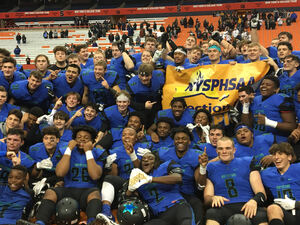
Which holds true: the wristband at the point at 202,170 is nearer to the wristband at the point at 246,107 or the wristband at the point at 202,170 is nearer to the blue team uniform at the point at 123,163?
the blue team uniform at the point at 123,163

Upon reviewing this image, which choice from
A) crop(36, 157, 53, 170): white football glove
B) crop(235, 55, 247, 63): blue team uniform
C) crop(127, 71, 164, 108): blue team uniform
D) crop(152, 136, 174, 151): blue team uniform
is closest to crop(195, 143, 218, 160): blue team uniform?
crop(152, 136, 174, 151): blue team uniform

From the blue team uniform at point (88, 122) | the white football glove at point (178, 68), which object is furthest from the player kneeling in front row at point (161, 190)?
the white football glove at point (178, 68)

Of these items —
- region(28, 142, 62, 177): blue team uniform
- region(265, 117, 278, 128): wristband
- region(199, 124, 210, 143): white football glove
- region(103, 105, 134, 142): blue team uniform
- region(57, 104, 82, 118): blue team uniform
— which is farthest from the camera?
region(57, 104, 82, 118): blue team uniform

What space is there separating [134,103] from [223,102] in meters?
1.45

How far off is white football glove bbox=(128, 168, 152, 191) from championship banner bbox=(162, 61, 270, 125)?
2225mm

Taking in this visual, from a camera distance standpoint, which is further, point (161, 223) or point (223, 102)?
point (223, 102)

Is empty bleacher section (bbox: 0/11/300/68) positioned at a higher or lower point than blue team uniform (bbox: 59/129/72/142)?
higher

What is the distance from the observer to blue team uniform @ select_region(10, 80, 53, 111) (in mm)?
6355

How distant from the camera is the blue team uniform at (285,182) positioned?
422 cm

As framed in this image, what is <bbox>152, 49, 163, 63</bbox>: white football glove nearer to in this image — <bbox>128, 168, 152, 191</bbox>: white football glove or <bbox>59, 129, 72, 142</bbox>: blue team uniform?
<bbox>59, 129, 72, 142</bbox>: blue team uniform

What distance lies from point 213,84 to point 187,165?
2.19 metres

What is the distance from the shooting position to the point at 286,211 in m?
4.05

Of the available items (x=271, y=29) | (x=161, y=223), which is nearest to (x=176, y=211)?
(x=161, y=223)

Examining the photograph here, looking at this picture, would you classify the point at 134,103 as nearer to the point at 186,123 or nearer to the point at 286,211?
the point at 186,123
